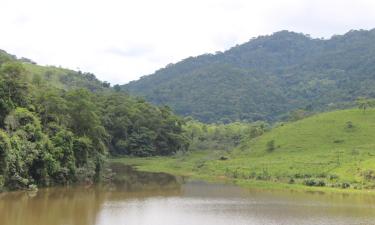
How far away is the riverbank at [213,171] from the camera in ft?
232

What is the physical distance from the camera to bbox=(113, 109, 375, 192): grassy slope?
7650 centimetres

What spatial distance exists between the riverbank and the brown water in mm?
5051

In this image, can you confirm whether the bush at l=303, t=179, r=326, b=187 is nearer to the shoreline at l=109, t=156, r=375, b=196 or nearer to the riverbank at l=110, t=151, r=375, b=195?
the riverbank at l=110, t=151, r=375, b=195

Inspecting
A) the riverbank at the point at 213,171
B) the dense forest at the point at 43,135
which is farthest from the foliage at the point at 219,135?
the dense forest at the point at 43,135

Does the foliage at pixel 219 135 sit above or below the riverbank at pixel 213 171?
above

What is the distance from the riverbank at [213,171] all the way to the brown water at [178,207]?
199 inches

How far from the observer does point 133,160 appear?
116562mm

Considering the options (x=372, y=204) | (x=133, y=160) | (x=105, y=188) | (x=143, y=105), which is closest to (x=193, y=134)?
(x=143, y=105)

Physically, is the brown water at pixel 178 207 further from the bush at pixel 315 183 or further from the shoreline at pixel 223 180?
the bush at pixel 315 183

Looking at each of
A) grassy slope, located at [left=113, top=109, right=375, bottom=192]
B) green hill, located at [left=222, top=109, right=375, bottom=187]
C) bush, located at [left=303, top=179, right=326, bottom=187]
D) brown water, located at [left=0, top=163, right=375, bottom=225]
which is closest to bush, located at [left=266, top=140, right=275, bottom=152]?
green hill, located at [left=222, top=109, right=375, bottom=187]

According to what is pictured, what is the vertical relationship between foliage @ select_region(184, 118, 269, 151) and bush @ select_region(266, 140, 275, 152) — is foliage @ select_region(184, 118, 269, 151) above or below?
above

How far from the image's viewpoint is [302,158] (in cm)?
8812

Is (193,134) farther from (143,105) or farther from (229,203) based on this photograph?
(229,203)

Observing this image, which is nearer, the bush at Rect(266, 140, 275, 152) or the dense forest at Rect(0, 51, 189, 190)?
the dense forest at Rect(0, 51, 189, 190)
